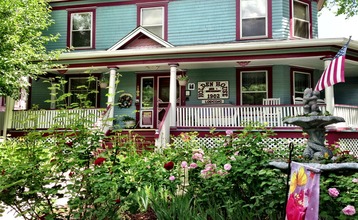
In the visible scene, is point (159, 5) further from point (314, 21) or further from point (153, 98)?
point (314, 21)

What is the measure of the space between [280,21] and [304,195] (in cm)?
1055

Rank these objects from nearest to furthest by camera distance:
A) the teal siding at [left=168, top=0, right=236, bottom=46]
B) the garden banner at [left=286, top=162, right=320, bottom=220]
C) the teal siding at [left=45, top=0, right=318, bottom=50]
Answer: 1. the garden banner at [left=286, top=162, right=320, bottom=220]
2. the teal siding at [left=45, top=0, right=318, bottom=50]
3. the teal siding at [left=168, top=0, right=236, bottom=46]

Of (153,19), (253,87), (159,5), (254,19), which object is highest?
(159,5)

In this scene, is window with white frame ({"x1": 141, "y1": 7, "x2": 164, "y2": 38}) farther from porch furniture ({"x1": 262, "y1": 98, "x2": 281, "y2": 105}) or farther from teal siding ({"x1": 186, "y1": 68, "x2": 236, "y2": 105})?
porch furniture ({"x1": 262, "y1": 98, "x2": 281, "y2": 105})

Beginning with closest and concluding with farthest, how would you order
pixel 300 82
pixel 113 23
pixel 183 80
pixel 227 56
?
pixel 227 56 < pixel 183 80 < pixel 300 82 < pixel 113 23

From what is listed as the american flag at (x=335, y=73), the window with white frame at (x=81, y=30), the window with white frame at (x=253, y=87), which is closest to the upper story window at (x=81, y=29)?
the window with white frame at (x=81, y=30)

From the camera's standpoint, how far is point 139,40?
39.5ft

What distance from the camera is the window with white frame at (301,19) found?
11.9 m

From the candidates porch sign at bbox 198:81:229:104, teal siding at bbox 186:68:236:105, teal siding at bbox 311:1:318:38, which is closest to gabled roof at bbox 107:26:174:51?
teal siding at bbox 186:68:236:105

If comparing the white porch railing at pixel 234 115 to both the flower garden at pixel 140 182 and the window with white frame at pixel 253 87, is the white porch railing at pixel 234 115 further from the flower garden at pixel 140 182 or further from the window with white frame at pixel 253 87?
the flower garden at pixel 140 182

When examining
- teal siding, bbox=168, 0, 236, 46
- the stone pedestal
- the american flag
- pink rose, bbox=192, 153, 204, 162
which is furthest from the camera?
teal siding, bbox=168, 0, 236, 46

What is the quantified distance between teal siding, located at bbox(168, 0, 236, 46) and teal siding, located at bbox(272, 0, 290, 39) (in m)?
1.52

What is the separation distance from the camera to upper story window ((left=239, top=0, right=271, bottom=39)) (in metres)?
11.5

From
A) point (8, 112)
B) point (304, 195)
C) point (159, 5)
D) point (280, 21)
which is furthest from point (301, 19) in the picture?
point (8, 112)
